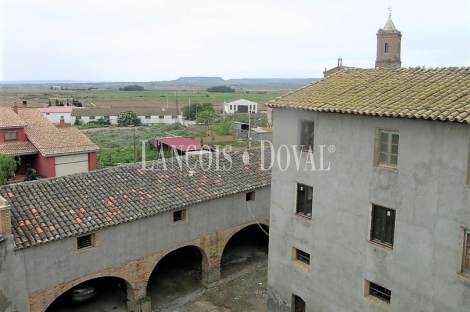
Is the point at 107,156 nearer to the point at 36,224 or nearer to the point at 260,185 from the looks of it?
the point at 260,185

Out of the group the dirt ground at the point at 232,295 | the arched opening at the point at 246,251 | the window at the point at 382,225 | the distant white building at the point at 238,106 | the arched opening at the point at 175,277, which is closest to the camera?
the window at the point at 382,225

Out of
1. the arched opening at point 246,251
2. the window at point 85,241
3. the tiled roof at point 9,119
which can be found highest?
the tiled roof at point 9,119

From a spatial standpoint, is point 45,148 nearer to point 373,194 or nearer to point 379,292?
point 373,194

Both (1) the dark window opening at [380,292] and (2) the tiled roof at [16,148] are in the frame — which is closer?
(1) the dark window opening at [380,292]

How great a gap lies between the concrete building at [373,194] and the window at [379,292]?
3 centimetres

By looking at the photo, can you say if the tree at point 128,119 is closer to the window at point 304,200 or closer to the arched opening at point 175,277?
the arched opening at point 175,277

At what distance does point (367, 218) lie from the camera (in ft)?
45.2

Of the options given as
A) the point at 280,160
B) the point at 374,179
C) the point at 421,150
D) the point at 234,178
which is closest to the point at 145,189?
the point at 234,178

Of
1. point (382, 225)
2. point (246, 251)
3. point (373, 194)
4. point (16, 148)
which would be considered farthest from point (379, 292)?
point (16, 148)

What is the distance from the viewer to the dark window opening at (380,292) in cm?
1366

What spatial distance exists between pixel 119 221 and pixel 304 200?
6913 millimetres

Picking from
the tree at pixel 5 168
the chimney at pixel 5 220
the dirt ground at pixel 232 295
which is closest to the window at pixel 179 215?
the dirt ground at pixel 232 295

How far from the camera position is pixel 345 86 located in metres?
15.8

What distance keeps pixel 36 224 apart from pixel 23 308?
9.02ft
